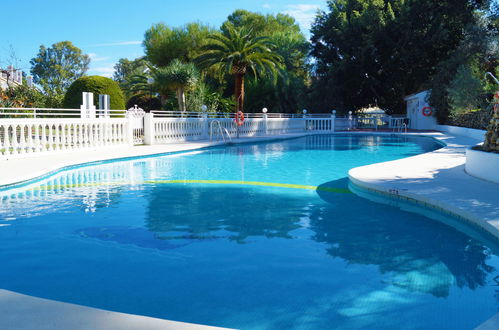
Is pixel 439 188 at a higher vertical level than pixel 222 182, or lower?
higher

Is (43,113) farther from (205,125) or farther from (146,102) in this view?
(146,102)

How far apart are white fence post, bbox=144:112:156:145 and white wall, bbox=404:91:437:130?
22588 millimetres

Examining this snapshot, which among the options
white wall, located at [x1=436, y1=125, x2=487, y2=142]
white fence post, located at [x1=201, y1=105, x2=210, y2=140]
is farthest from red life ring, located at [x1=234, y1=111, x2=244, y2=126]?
white wall, located at [x1=436, y1=125, x2=487, y2=142]

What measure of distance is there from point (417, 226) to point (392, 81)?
33981 millimetres

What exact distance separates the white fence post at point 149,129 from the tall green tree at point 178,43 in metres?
24.2

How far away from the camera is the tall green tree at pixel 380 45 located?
112 ft

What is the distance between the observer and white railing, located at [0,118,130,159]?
12703mm

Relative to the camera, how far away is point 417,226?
6320 millimetres

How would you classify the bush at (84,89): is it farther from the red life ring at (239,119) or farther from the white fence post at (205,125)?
the red life ring at (239,119)

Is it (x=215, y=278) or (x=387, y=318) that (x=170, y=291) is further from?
(x=387, y=318)

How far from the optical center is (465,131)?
79.7 feet

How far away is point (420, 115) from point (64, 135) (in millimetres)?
28638

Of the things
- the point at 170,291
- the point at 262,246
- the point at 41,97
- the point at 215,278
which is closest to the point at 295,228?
the point at 262,246

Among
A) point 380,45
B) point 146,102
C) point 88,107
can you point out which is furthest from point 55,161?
point 146,102
